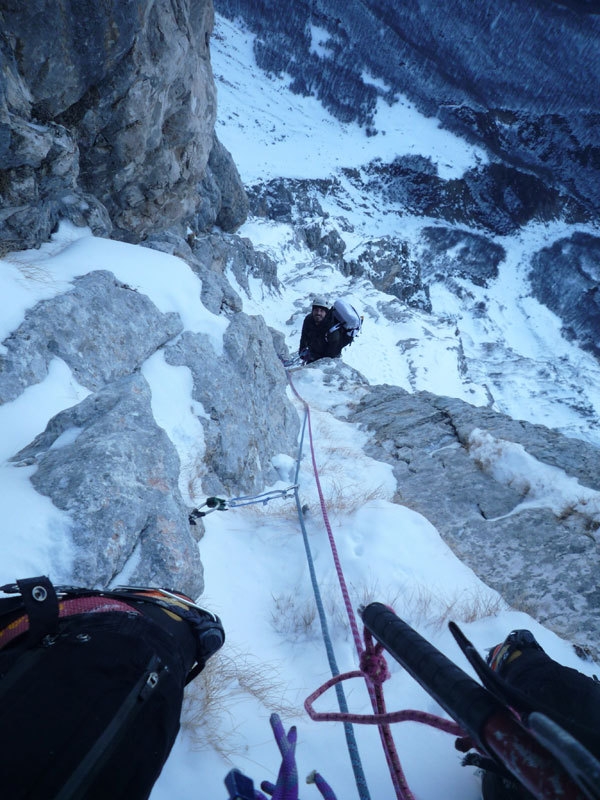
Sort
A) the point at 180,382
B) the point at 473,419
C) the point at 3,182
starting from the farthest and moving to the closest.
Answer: the point at 473,419 < the point at 3,182 < the point at 180,382

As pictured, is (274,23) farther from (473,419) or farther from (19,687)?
(19,687)

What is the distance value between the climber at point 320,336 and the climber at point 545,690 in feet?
27.2

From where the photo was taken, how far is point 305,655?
87.3 inches

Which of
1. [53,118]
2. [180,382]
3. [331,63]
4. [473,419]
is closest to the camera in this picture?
[180,382]

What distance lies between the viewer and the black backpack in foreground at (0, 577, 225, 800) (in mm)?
780

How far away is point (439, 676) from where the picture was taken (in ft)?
2.81

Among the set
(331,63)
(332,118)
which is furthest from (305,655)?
(331,63)

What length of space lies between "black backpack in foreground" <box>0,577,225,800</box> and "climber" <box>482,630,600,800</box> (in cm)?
91

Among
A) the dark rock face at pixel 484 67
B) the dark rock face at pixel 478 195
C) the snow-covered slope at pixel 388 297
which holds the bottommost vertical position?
the snow-covered slope at pixel 388 297

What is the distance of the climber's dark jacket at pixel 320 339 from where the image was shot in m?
9.93

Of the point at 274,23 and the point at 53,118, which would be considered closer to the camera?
the point at 53,118

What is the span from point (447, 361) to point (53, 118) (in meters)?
21.9

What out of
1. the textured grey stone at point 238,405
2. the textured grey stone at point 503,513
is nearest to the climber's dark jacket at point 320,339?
the textured grey stone at point 503,513

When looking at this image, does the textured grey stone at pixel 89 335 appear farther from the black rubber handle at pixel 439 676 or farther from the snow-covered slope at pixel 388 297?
the snow-covered slope at pixel 388 297
